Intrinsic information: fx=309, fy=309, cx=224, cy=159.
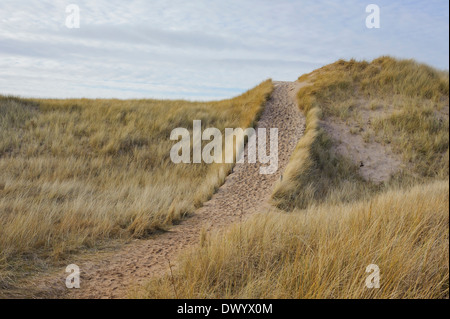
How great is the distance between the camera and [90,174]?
9164mm

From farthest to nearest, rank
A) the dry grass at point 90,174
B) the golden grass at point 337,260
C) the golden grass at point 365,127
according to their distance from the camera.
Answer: the dry grass at point 90,174 → the golden grass at point 365,127 → the golden grass at point 337,260

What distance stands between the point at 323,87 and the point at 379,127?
4.82 m

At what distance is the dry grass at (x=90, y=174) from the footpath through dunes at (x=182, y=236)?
15.0 inches

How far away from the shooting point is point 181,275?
3150 millimetres

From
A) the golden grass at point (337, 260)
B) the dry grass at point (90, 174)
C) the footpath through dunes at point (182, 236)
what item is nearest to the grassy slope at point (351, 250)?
the golden grass at point (337, 260)

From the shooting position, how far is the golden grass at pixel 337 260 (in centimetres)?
269

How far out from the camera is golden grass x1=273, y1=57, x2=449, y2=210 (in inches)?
166

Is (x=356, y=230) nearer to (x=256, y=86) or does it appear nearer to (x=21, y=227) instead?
(x=21, y=227)

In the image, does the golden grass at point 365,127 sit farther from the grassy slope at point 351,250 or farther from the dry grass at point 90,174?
the dry grass at point 90,174

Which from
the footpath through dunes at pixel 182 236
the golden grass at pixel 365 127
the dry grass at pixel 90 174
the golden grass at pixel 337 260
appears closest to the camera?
the golden grass at pixel 337 260

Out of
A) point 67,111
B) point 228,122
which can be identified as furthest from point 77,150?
point 228,122

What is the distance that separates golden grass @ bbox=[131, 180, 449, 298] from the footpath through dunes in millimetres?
806

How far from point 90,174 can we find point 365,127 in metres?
7.89

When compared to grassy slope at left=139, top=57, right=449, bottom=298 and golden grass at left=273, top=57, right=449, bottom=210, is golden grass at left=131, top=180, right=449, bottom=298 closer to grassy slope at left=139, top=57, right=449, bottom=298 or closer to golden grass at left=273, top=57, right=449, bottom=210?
grassy slope at left=139, top=57, right=449, bottom=298
